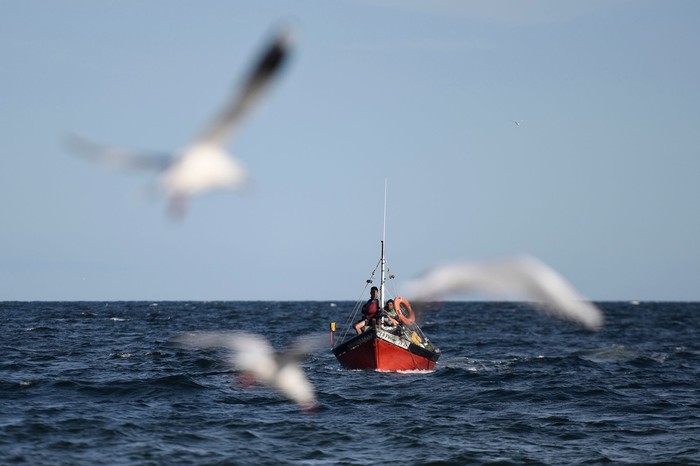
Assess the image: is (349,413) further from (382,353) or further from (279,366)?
(279,366)

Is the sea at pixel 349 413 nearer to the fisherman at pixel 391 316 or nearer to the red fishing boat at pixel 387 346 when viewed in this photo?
the red fishing boat at pixel 387 346

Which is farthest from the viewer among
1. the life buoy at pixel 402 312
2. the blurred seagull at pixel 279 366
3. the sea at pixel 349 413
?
the life buoy at pixel 402 312

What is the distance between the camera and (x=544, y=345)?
1925 inches

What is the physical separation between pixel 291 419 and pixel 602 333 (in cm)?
4675

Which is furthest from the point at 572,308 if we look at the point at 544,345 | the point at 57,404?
the point at 544,345

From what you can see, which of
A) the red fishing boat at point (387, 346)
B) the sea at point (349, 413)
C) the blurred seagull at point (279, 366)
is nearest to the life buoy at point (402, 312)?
the red fishing boat at point (387, 346)

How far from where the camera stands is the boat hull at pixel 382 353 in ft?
97.7

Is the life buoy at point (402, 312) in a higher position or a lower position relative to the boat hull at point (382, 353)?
higher

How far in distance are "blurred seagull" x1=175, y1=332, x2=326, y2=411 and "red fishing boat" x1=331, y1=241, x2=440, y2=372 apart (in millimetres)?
1907

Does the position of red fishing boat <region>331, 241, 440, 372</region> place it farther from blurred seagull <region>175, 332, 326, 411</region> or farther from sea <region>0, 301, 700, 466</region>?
blurred seagull <region>175, 332, 326, 411</region>

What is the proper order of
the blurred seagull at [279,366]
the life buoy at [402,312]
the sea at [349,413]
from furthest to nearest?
the life buoy at [402,312]
the blurred seagull at [279,366]
the sea at [349,413]

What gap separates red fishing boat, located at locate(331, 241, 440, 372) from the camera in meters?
29.8

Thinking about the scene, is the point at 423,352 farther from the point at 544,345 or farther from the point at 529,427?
the point at 544,345

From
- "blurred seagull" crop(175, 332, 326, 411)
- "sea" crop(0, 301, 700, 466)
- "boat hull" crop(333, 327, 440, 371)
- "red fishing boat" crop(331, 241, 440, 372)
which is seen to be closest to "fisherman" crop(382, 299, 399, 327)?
"red fishing boat" crop(331, 241, 440, 372)
